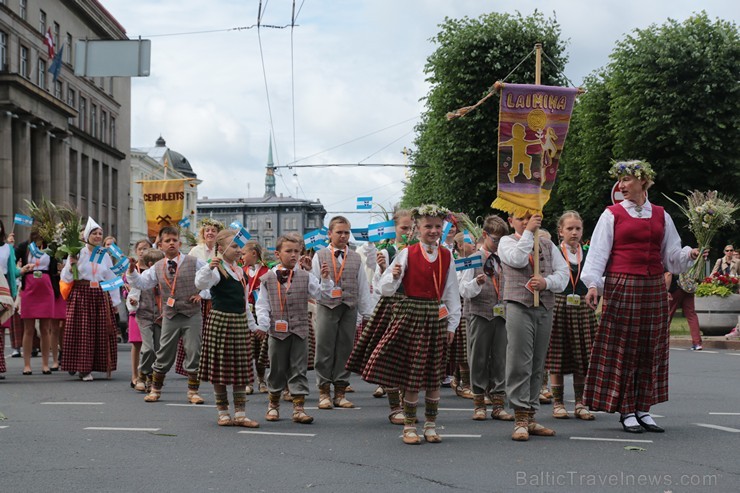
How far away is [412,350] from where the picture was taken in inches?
323

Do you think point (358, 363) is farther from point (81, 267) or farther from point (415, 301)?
point (81, 267)

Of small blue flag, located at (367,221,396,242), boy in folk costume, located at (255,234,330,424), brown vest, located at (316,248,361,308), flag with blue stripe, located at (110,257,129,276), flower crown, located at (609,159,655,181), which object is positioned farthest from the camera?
flag with blue stripe, located at (110,257,129,276)

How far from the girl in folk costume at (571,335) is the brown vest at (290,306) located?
232cm

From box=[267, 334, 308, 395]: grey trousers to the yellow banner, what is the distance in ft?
18.4

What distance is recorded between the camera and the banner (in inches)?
341

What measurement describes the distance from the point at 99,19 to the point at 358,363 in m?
56.9

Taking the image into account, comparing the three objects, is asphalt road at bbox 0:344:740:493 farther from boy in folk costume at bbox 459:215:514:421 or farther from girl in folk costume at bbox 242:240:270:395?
girl in folk costume at bbox 242:240:270:395

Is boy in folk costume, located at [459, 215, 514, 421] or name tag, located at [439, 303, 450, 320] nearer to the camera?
name tag, located at [439, 303, 450, 320]

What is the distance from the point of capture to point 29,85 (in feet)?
149

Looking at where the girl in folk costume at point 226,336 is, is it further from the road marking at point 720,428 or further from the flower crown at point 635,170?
the road marking at point 720,428

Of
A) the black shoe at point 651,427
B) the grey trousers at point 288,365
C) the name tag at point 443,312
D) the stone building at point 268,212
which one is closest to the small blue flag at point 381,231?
the grey trousers at point 288,365

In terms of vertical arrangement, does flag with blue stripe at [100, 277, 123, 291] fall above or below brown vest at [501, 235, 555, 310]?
below

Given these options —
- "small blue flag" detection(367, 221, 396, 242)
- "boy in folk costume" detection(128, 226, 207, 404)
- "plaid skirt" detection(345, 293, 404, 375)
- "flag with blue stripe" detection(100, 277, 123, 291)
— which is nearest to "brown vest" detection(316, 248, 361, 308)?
"small blue flag" detection(367, 221, 396, 242)

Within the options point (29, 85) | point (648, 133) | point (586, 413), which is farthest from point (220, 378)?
point (29, 85)
